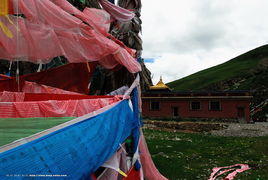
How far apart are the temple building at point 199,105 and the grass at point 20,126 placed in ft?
99.6

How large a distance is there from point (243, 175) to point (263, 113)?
40.3m

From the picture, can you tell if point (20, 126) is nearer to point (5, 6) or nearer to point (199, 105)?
point (5, 6)

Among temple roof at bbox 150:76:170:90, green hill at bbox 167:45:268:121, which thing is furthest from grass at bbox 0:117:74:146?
green hill at bbox 167:45:268:121

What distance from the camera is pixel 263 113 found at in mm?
44250

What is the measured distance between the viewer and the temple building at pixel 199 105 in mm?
33344

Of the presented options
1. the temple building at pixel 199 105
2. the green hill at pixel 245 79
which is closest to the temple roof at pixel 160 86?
the temple building at pixel 199 105

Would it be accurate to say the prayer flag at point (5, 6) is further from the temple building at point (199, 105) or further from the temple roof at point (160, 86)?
the temple roof at point (160, 86)

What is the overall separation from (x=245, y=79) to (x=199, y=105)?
147 feet

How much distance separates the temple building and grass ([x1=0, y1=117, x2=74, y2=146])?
99.6ft

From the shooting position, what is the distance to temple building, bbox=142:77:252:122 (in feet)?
109

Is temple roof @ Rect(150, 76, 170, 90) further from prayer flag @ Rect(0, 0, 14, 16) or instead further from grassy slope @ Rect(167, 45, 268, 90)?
grassy slope @ Rect(167, 45, 268, 90)

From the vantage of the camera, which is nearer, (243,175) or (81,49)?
(81,49)

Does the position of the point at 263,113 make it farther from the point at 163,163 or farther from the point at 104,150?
the point at 104,150

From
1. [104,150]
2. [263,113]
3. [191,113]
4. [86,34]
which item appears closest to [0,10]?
[86,34]
